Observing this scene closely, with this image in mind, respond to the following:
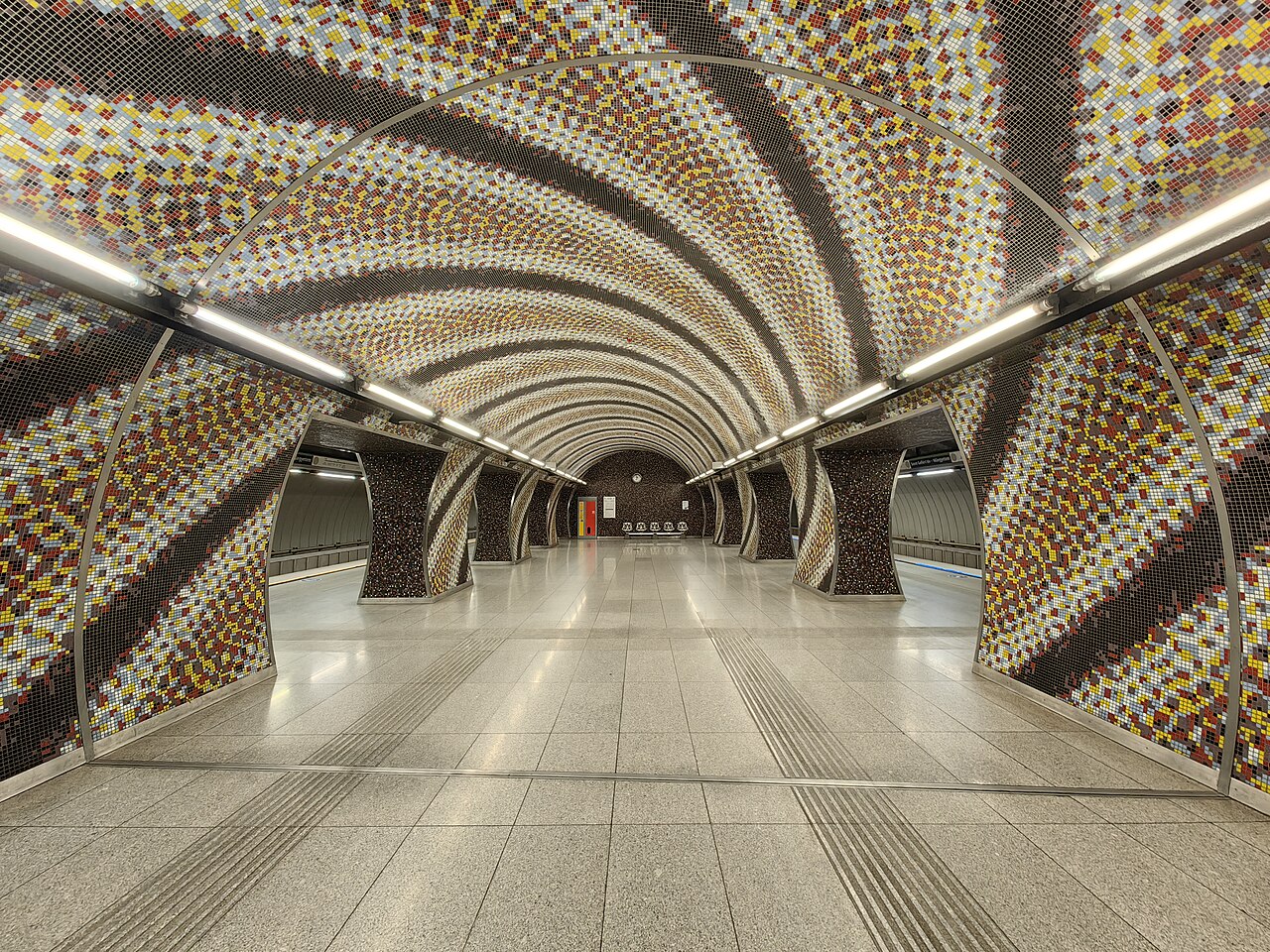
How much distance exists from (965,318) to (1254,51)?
247cm

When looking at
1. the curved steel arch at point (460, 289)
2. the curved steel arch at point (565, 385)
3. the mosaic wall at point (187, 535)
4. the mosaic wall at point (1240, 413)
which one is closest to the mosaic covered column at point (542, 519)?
the curved steel arch at point (565, 385)

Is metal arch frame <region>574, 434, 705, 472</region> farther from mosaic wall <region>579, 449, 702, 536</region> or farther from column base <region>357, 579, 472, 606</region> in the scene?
column base <region>357, 579, 472, 606</region>

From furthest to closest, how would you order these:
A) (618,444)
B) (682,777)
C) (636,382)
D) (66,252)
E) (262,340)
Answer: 1. (618,444)
2. (636,382)
3. (262,340)
4. (682,777)
5. (66,252)

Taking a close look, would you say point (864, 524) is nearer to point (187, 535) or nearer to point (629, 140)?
point (629, 140)

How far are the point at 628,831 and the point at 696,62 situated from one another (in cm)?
448

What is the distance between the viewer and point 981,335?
4172 mm

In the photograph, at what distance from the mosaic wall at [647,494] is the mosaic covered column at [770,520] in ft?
56.8

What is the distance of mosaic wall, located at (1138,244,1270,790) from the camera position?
3062 mm

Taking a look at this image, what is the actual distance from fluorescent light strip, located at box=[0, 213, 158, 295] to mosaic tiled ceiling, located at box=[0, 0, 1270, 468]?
414mm

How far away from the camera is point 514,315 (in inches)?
287

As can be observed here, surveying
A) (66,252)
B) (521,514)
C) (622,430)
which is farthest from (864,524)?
(622,430)

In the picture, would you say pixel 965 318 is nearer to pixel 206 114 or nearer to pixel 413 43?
pixel 413 43

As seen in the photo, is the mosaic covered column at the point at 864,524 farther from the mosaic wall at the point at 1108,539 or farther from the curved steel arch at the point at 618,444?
the curved steel arch at the point at 618,444

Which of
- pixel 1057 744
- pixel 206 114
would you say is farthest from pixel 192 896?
pixel 1057 744
